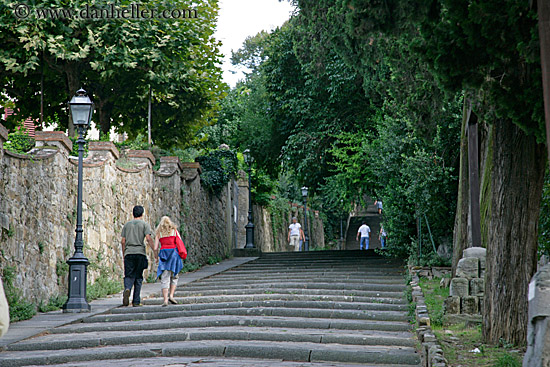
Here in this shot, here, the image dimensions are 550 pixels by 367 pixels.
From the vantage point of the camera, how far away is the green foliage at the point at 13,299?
32.7ft

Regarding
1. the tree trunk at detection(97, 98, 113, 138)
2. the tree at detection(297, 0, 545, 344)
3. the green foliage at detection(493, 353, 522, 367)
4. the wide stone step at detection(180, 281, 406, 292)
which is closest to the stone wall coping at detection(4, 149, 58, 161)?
the wide stone step at detection(180, 281, 406, 292)

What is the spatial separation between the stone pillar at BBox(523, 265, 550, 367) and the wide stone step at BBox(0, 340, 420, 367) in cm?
303

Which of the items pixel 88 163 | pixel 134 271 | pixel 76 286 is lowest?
pixel 76 286

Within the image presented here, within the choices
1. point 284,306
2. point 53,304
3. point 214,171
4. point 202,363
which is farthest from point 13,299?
point 214,171

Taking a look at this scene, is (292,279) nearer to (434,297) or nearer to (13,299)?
(434,297)

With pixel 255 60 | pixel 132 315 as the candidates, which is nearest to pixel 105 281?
pixel 132 315

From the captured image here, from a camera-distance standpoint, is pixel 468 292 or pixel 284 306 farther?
pixel 284 306

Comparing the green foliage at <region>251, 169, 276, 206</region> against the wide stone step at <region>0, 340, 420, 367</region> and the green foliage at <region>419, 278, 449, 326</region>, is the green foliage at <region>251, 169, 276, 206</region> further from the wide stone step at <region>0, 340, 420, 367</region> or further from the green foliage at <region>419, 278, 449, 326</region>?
the wide stone step at <region>0, 340, 420, 367</region>

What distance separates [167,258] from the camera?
11.6m

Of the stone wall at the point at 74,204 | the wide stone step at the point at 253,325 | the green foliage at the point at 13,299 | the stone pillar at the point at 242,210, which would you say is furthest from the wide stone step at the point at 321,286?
the stone pillar at the point at 242,210

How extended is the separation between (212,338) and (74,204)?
5.55 meters

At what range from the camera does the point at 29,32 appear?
17.2 metres

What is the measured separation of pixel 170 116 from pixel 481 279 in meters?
14.0

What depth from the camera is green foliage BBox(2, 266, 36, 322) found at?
9.95 m
